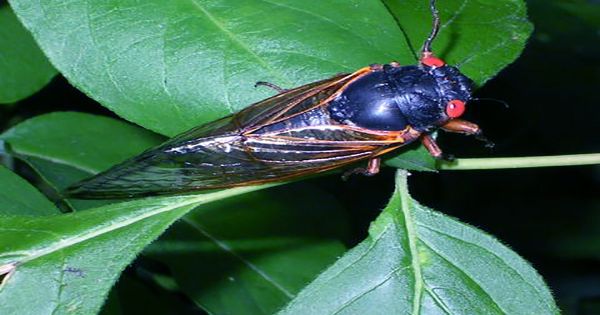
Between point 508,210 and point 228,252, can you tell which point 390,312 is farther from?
point 508,210

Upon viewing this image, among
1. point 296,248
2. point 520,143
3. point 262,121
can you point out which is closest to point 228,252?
point 296,248

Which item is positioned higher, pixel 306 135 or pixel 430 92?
pixel 430 92

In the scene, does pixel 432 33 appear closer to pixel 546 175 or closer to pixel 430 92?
pixel 430 92

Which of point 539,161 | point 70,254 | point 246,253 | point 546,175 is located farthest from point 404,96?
point 546,175

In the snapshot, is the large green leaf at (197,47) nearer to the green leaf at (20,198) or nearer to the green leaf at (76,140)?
the green leaf at (20,198)

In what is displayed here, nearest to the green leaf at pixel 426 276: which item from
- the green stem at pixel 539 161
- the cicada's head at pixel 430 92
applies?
the green stem at pixel 539 161

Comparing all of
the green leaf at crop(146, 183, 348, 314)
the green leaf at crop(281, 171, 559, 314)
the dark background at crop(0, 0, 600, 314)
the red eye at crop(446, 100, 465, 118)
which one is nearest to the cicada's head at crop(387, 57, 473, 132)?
the red eye at crop(446, 100, 465, 118)
